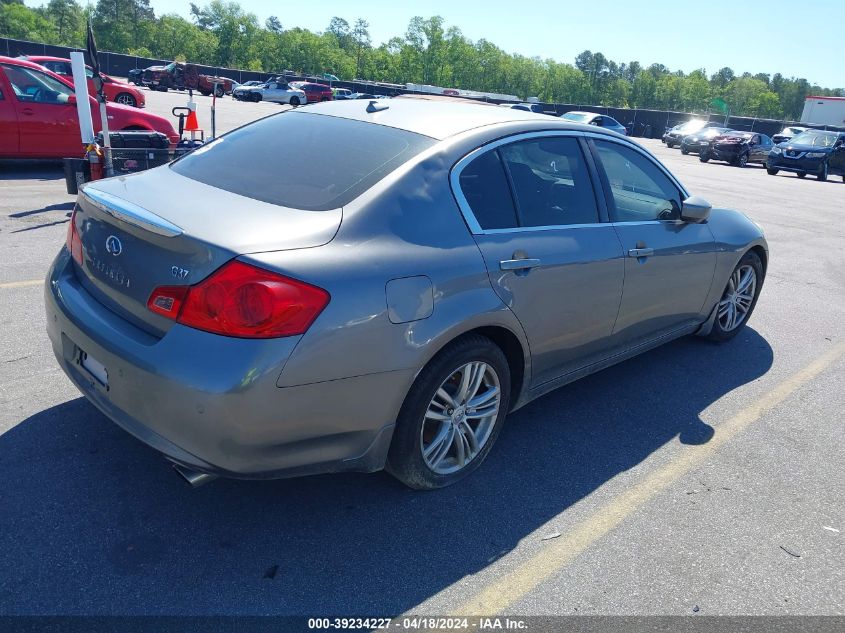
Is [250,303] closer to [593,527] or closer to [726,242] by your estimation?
[593,527]

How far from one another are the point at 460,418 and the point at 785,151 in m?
26.1

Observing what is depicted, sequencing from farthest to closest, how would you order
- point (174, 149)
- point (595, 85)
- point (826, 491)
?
point (595, 85) → point (174, 149) → point (826, 491)

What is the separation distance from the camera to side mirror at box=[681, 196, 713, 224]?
4410 mm

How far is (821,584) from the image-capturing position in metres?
2.84

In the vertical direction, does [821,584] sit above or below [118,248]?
below

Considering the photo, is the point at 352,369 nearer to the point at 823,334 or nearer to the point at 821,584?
the point at 821,584

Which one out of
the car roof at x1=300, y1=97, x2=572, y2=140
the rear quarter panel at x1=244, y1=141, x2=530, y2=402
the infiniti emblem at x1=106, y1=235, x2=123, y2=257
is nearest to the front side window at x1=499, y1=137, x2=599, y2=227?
the car roof at x1=300, y1=97, x2=572, y2=140

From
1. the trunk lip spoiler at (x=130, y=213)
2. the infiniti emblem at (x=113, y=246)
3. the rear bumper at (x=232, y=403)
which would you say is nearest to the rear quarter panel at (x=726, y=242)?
the rear bumper at (x=232, y=403)

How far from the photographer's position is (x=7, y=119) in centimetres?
996

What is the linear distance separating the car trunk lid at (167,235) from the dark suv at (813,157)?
26.3 metres

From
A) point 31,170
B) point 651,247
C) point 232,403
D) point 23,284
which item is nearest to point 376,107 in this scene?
point 651,247

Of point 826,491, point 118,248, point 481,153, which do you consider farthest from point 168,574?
point 826,491

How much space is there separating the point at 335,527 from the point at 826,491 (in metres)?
2.52

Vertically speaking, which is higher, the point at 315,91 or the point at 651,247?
the point at 651,247
